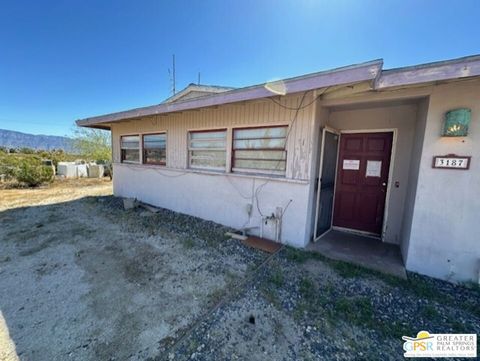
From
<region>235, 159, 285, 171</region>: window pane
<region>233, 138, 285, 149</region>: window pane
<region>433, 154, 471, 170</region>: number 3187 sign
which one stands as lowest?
<region>235, 159, 285, 171</region>: window pane

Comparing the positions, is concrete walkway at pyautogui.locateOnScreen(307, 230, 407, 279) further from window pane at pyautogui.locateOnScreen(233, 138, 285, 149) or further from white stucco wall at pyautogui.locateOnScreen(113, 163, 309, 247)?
window pane at pyautogui.locateOnScreen(233, 138, 285, 149)

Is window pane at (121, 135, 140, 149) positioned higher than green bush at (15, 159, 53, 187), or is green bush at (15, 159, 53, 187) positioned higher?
window pane at (121, 135, 140, 149)

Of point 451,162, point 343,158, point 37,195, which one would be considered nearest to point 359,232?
point 343,158

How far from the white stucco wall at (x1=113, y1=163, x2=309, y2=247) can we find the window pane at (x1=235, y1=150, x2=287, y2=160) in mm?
455

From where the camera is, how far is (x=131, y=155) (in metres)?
7.10

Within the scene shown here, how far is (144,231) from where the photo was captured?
4312 mm

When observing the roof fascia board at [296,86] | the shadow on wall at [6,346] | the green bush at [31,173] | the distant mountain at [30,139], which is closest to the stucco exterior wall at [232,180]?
the roof fascia board at [296,86]

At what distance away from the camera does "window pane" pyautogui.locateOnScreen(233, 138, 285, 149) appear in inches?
147

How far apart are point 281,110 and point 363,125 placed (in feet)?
5.75

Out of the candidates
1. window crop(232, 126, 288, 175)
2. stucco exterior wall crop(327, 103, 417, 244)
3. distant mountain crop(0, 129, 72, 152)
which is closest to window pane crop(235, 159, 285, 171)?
window crop(232, 126, 288, 175)

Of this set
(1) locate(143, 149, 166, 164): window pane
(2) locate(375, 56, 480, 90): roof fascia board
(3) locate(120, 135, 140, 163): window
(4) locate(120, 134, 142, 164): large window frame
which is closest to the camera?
(2) locate(375, 56, 480, 90): roof fascia board

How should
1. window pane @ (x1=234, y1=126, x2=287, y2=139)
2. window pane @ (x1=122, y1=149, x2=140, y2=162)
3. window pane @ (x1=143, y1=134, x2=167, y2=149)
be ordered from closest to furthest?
window pane @ (x1=234, y1=126, x2=287, y2=139) → window pane @ (x1=143, y1=134, x2=167, y2=149) → window pane @ (x1=122, y1=149, x2=140, y2=162)

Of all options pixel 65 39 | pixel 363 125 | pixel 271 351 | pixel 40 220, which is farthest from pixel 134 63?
pixel 271 351

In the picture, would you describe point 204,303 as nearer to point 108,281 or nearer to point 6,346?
point 108,281
